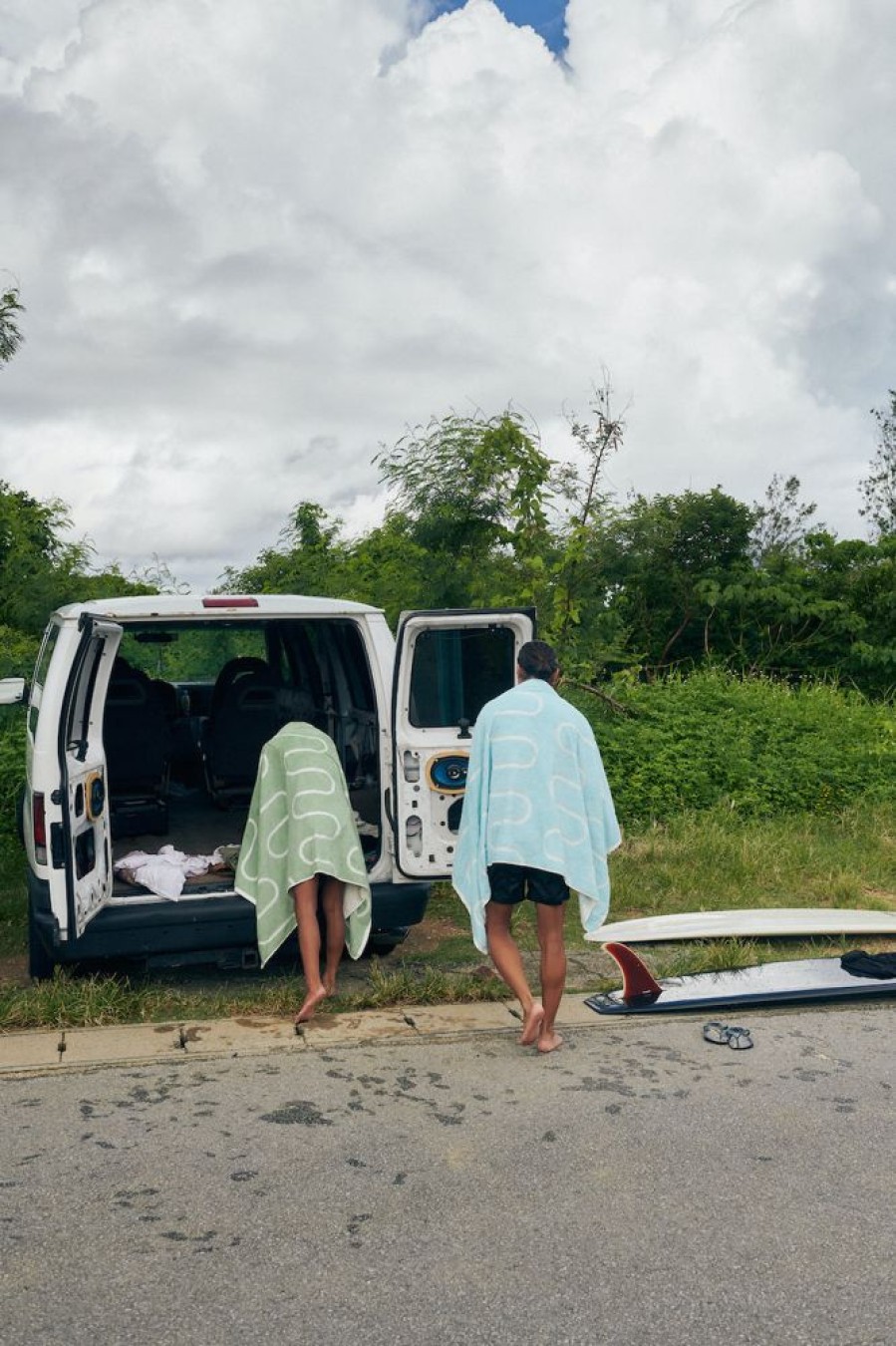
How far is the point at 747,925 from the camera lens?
7301 millimetres

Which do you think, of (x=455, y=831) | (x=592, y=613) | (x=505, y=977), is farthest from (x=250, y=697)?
(x=592, y=613)

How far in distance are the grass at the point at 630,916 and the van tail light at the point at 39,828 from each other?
72cm

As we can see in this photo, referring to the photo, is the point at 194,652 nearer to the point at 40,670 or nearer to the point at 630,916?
the point at 40,670

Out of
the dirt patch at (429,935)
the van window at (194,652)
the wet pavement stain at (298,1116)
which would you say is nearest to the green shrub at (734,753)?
the van window at (194,652)

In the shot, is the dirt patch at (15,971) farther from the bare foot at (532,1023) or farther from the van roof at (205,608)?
the bare foot at (532,1023)

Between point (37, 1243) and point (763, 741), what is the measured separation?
987cm

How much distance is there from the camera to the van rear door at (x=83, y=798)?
545 centimetres

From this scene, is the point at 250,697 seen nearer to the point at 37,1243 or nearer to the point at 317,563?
the point at 37,1243

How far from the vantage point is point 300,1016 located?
5.61 m

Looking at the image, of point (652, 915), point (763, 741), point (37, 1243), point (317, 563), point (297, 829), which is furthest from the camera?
point (317, 563)

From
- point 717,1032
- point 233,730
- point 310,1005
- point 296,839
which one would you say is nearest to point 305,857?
point 296,839

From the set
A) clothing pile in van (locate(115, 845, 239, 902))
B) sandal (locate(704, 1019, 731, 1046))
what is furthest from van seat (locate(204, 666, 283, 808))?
sandal (locate(704, 1019, 731, 1046))

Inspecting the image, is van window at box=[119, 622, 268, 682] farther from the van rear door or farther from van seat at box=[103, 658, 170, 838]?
the van rear door

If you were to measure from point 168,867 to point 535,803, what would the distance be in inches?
78.4
